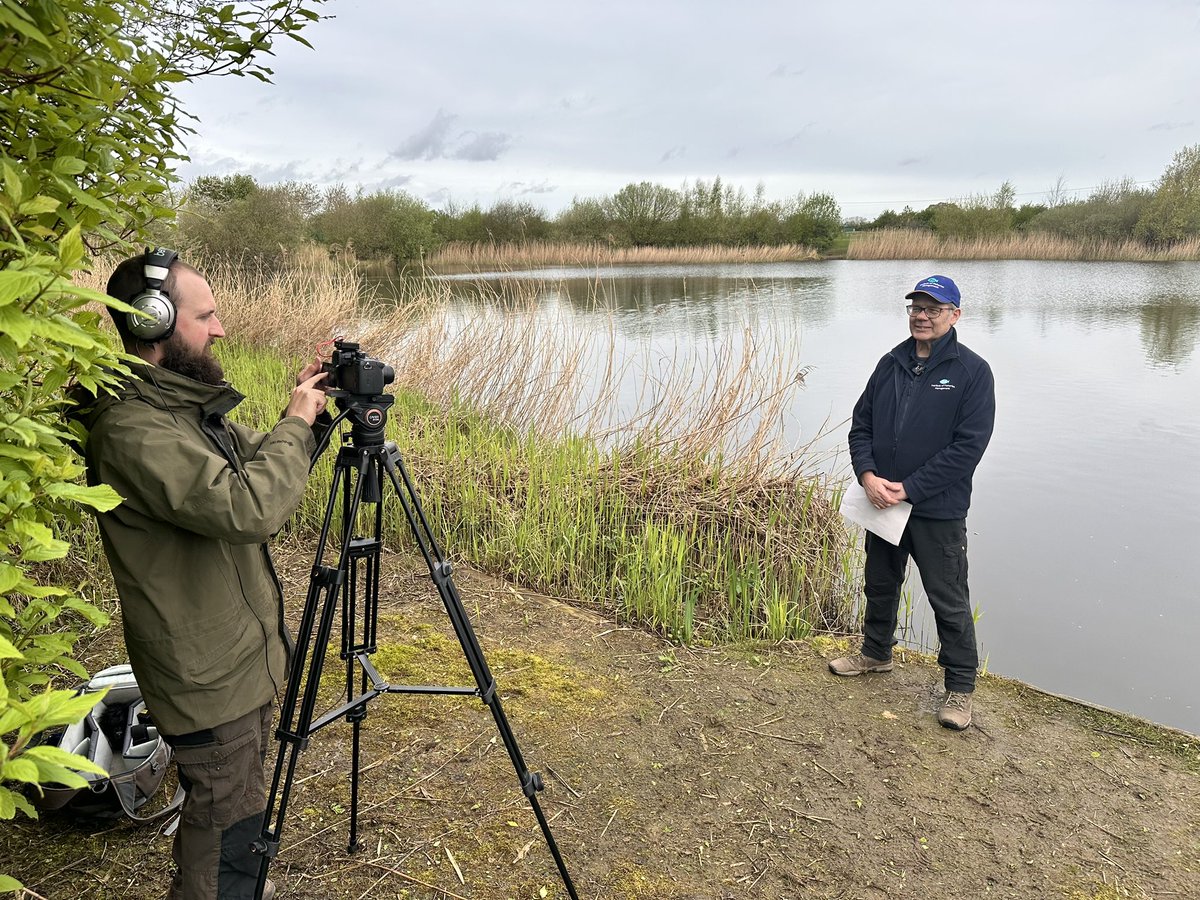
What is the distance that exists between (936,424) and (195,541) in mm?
2971

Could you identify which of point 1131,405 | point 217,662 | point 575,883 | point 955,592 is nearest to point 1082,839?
point 955,592

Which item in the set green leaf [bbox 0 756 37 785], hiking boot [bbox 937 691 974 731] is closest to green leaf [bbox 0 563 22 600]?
green leaf [bbox 0 756 37 785]

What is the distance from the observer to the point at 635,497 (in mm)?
5320

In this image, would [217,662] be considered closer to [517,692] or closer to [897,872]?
[517,692]

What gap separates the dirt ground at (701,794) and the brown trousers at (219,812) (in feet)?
1.51

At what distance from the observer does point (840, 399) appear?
359 inches

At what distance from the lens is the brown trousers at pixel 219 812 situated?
178cm

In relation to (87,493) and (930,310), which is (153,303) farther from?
(930,310)

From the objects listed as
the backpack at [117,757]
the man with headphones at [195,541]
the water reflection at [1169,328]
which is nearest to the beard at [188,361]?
the man with headphones at [195,541]

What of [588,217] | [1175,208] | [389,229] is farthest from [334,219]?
[1175,208]

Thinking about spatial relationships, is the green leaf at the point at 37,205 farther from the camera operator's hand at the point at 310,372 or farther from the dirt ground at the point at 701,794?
the dirt ground at the point at 701,794

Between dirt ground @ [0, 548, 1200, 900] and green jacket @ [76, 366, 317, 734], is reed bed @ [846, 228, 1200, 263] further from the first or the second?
green jacket @ [76, 366, 317, 734]

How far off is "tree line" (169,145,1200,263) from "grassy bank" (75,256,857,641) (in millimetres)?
7493

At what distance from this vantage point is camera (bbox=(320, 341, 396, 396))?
70.8 inches
